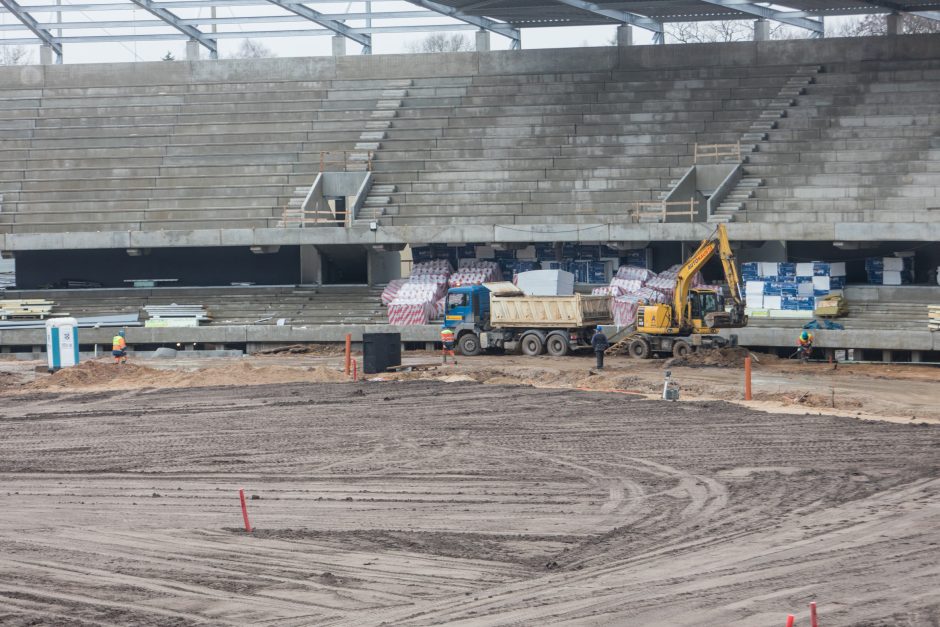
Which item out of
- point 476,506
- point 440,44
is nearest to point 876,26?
point 440,44

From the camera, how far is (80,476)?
18.7 meters

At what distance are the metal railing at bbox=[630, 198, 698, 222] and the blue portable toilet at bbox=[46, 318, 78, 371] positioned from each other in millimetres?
17671

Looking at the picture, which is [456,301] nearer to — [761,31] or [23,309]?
[23,309]

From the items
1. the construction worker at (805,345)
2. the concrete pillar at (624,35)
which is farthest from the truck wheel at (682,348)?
the concrete pillar at (624,35)

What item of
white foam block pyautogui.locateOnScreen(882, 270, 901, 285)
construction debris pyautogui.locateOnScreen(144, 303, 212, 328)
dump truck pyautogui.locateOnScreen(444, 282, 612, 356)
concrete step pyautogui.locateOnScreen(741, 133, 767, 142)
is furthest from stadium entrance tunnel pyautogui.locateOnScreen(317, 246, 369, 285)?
white foam block pyautogui.locateOnScreen(882, 270, 901, 285)

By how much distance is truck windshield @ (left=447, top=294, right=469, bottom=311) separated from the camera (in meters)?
37.2

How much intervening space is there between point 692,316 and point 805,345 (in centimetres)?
314

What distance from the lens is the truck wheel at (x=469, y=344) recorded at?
3700 centimetres

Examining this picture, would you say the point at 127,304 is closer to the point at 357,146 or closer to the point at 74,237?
the point at 74,237

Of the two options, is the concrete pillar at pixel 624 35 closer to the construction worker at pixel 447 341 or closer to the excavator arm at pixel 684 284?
the excavator arm at pixel 684 284

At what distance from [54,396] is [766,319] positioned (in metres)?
20.3

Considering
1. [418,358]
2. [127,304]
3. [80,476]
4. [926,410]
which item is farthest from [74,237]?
[926,410]

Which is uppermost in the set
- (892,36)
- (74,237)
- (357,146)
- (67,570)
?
(892,36)

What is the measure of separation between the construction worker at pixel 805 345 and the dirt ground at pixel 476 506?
485 cm
